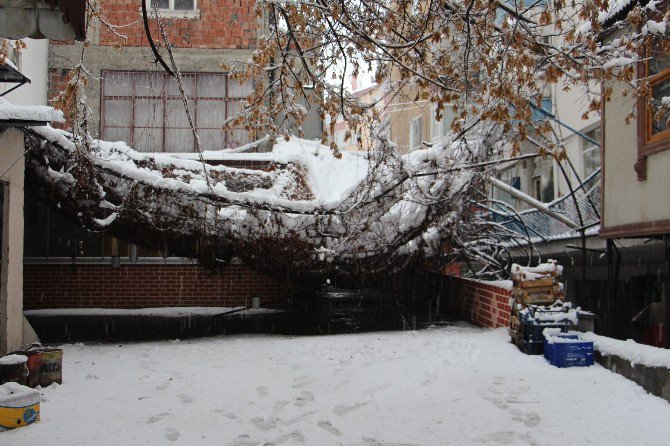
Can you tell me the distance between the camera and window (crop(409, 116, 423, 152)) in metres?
29.5

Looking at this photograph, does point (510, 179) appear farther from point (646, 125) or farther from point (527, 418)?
point (527, 418)

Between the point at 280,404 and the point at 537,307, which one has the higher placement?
the point at 537,307

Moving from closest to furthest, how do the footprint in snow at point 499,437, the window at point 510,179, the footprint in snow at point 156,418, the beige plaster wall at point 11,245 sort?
the footprint in snow at point 499,437
the footprint in snow at point 156,418
the beige plaster wall at point 11,245
the window at point 510,179

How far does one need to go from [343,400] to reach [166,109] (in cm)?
968

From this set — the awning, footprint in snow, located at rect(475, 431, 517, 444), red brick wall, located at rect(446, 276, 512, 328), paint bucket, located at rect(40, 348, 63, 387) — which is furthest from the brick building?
the awning

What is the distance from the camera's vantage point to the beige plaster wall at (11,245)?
762cm

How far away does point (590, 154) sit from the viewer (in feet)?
55.4

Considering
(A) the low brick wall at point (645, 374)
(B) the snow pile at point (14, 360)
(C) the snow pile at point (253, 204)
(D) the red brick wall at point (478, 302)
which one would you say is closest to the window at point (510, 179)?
(D) the red brick wall at point (478, 302)

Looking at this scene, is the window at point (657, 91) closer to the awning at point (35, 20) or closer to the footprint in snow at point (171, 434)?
the footprint in snow at point (171, 434)

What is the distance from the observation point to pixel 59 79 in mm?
13859

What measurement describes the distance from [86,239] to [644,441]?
1216 centimetres

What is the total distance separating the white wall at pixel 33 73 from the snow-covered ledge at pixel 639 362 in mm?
11840

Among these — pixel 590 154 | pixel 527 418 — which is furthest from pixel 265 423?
pixel 590 154

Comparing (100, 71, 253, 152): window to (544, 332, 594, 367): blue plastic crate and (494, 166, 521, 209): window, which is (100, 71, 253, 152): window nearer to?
(544, 332, 594, 367): blue plastic crate
